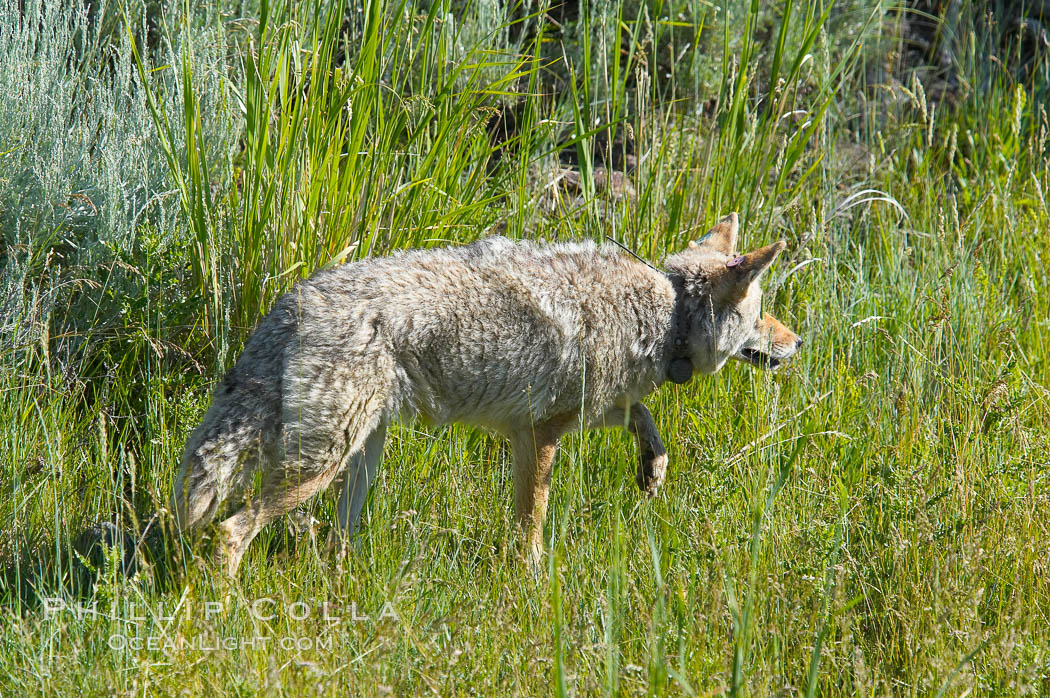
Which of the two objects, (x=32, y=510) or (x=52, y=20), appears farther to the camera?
(x=52, y=20)

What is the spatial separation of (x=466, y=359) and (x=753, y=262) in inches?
56.1

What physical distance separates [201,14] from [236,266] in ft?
7.67

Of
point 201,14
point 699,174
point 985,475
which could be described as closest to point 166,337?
point 201,14

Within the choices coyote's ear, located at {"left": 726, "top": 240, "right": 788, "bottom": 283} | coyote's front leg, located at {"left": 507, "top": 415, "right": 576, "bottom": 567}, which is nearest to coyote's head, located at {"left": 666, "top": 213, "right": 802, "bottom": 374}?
coyote's ear, located at {"left": 726, "top": 240, "right": 788, "bottom": 283}

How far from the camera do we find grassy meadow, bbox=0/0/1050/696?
299cm

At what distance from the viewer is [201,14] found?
5.92 meters

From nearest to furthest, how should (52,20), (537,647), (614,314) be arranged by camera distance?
(537,647)
(614,314)
(52,20)

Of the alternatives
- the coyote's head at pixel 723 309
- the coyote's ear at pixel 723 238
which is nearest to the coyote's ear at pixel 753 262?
the coyote's head at pixel 723 309

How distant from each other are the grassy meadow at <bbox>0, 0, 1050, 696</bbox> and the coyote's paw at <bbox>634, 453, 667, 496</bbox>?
78mm

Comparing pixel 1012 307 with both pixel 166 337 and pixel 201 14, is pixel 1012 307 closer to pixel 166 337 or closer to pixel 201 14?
pixel 166 337

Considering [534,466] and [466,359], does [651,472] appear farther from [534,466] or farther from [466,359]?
[466,359]

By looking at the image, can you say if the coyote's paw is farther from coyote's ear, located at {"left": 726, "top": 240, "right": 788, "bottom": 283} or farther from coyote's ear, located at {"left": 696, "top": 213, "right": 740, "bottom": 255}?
coyote's ear, located at {"left": 696, "top": 213, "right": 740, "bottom": 255}

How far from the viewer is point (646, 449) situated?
443cm

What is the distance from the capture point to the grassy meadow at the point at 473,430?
2986 mm
